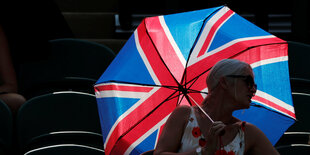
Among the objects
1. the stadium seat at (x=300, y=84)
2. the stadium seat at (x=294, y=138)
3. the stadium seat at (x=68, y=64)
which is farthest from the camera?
the stadium seat at (x=68, y=64)

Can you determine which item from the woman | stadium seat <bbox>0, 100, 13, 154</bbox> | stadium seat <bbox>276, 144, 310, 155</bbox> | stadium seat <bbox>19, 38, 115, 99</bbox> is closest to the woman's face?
the woman

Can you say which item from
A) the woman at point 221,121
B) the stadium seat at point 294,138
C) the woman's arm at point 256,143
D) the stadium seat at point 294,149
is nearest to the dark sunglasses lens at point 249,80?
the woman at point 221,121

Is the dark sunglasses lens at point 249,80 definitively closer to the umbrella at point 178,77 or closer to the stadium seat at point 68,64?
the umbrella at point 178,77

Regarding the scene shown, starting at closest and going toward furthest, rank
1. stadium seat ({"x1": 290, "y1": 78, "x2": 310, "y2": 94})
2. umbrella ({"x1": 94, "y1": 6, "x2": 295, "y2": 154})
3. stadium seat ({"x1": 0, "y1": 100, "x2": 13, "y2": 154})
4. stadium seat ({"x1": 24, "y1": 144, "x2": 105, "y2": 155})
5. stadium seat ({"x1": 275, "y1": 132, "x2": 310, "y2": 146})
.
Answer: umbrella ({"x1": 94, "y1": 6, "x2": 295, "y2": 154})
stadium seat ({"x1": 24, "y1": 144, "x2": 105, "y2": 155})
stadium seat ({"x1": 0, "y1": 100, "x2": 13, "y2": 154})
stadium seat ({"x1": 275, "y1": 132, "x2": 310, "y2": 146})
stadium seat ({"x1": 290, "y1": 78, "x2": 310, "y2": 94})

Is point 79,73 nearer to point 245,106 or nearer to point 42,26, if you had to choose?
point 42,26

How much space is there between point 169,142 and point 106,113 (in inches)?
9.2

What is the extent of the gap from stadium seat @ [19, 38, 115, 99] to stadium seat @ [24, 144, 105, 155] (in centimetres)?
52

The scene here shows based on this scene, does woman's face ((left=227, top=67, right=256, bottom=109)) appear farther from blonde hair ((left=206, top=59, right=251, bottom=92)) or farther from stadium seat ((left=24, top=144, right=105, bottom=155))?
stadium seat ((left=24, top=144, right=105, bottom=155))

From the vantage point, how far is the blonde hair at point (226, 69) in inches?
42.1

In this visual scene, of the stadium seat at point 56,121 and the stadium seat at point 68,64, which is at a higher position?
the stadium seat at point 68,64

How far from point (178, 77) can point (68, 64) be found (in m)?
0.99

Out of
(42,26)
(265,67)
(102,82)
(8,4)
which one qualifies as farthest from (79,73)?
(265,67)

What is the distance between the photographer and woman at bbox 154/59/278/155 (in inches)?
42.0

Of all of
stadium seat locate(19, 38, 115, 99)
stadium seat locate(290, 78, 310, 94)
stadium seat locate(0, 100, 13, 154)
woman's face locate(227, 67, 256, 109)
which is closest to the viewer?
woman's face locate(227, 67, 256, 109)
